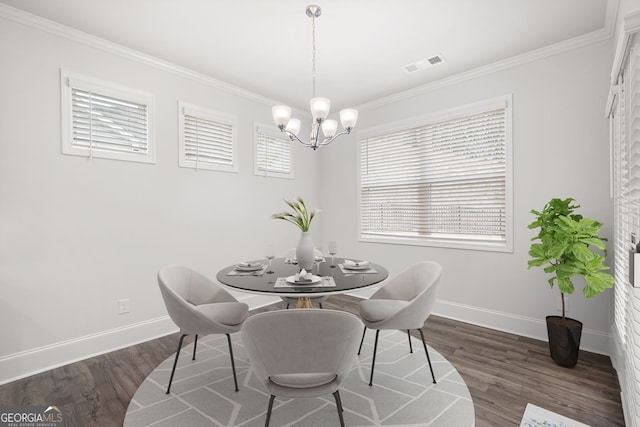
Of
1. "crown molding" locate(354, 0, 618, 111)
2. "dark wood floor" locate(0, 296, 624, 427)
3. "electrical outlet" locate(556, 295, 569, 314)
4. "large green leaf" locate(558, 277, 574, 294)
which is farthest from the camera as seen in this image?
"electrical outlet" locate(556, 295, 569, 314)

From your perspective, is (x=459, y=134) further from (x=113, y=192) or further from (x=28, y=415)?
(x=28, y=415)

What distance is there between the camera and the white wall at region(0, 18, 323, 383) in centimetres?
251

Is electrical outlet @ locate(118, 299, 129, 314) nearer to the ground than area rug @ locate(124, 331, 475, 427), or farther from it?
farther from it

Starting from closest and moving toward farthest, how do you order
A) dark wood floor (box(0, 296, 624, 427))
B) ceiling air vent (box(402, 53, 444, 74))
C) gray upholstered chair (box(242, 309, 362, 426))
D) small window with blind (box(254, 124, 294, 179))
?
gray upholstered chair (box(242, 309, 362, 426))
dark wood floor (box(0, 296, 624, 427))
ceiling air vent (box(402, 53, 444, 74))
small window with blind (box(254, 124, 294, 179))

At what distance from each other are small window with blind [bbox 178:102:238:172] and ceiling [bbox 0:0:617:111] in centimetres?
47

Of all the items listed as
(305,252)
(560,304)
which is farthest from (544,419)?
(305,252)

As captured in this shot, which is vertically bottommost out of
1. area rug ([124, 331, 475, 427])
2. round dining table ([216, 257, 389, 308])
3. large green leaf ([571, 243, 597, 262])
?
area rug ([124, 331, 475, 427])

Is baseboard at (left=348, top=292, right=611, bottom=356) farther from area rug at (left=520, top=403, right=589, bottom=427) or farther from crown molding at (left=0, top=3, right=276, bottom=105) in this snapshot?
crown molding at (left=0, top=3, right=276, bottom=105)

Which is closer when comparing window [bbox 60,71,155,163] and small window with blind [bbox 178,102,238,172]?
window [bbox 60,71,155,163]

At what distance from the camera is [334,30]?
2738 mm

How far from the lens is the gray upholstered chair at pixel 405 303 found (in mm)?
2219

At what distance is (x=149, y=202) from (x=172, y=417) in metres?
2.02

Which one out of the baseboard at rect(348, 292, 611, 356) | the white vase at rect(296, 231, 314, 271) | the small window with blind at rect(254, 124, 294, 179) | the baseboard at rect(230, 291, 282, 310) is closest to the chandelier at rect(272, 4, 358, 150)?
the white vase at rect(296, 231, 314, 271)

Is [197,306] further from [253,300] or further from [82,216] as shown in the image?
[253,300]
